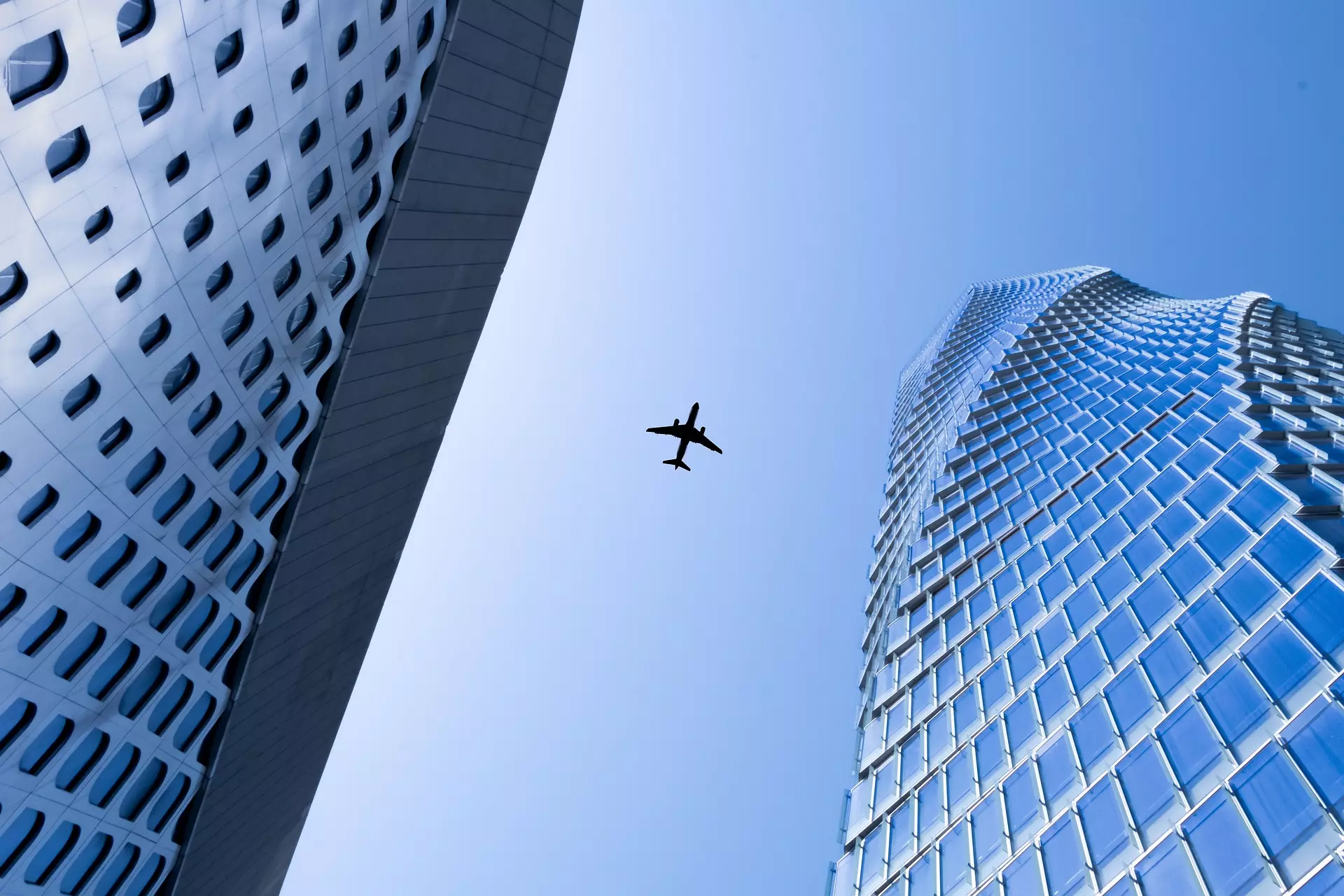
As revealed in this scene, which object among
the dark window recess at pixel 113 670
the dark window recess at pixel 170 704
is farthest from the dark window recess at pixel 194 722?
the dark window recess at pixel 113 670

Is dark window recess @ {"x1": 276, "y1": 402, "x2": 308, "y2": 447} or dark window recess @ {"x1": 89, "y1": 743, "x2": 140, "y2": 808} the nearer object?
dark window recess @ {"x1": 89, "y1": 743, "x2": 140, "y2": 808}

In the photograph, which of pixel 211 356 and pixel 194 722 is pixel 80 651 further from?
pixel 211 356

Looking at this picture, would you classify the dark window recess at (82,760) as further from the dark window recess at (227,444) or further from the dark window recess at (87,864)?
the dark window recess at (227,444)

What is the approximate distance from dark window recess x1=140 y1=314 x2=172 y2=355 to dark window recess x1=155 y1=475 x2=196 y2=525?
5.33m

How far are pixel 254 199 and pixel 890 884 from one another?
24.9 m

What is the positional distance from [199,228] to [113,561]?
9.95 meters

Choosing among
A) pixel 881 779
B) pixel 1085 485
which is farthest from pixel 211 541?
pixel 1085 485

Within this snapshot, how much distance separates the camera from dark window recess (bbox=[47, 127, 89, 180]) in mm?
17359

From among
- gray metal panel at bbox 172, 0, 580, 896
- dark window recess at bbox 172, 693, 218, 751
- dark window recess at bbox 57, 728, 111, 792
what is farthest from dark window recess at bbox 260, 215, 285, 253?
dark window recess at bbox 172, 693, 218, 751

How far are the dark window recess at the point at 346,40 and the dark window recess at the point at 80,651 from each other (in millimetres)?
17525

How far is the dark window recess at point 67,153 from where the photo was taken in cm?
1736

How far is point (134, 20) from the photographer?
18172mm

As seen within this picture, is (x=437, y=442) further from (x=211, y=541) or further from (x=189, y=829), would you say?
(x=189, y=829)

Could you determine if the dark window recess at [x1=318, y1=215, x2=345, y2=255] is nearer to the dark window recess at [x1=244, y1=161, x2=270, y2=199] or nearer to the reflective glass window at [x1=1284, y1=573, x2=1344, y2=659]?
the dark window recess at [x1=244, y1=161, x2=270, y2=199]
